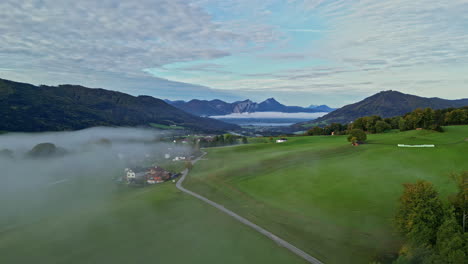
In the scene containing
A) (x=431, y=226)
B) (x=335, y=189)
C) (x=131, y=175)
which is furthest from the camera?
(x=131, y=175)

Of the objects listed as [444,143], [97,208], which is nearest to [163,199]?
[97,208]

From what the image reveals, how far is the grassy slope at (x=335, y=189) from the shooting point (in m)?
25.3

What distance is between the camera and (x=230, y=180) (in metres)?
48.4

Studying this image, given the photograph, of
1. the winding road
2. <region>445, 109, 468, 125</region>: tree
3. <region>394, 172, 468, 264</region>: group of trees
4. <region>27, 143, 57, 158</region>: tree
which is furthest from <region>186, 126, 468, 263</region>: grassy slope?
<region>27, 143, 57, 158</region>: tree

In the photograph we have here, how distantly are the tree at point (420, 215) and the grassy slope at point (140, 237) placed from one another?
10.5 m

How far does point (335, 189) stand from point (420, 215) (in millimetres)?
14791

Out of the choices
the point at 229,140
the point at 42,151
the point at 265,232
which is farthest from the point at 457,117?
the point at 42,151

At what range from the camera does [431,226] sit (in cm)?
2234

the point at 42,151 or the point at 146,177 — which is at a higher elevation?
the point at 42,151

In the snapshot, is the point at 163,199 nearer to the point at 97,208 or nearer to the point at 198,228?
the point at 97,208

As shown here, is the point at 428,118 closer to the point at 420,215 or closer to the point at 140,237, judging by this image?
the point at 420,215

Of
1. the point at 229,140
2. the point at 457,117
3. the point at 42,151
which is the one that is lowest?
the point at 42,151

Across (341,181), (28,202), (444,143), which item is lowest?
(28,202)

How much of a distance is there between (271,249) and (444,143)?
52.4 metres
